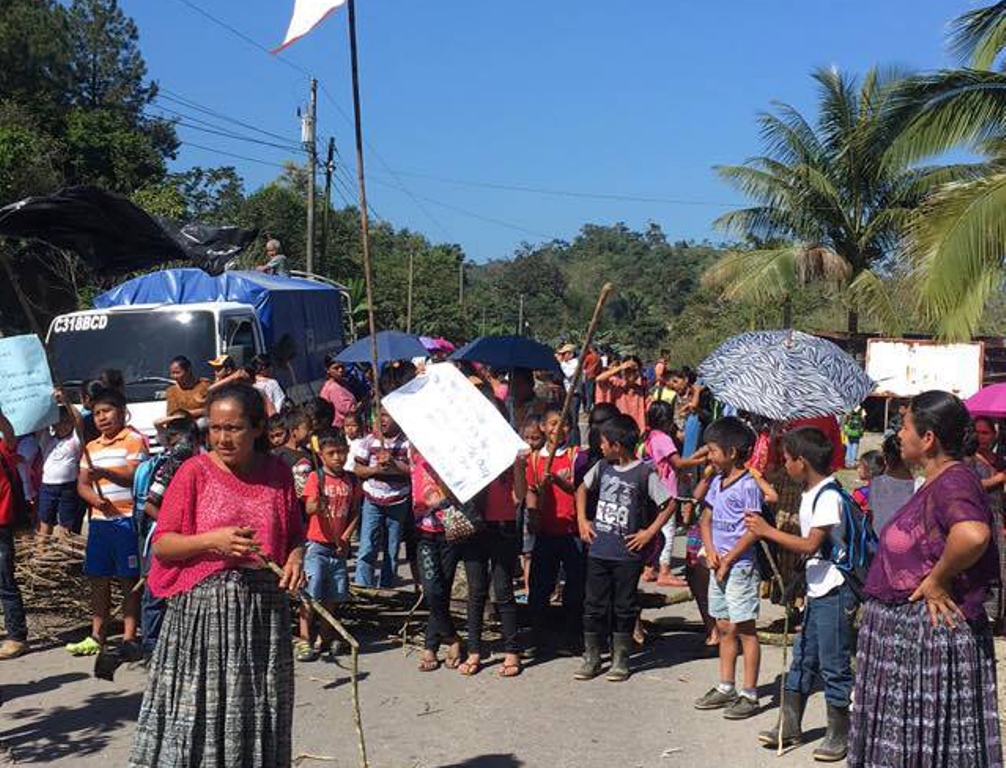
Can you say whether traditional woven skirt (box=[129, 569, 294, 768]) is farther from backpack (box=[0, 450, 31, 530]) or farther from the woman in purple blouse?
backpack (box=[0, 450, 31, 530])

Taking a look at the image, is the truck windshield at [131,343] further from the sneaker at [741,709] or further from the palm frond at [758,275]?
the palm frond at [758,275]

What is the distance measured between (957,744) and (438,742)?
266 cm

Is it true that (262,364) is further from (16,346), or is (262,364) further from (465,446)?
(465,446)

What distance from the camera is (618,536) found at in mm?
6820

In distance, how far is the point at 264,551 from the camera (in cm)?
410

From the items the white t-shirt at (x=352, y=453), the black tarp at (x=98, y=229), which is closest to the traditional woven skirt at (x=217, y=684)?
the white t-shirt at (x=352, y=453)

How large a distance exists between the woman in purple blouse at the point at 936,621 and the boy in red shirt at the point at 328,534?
12.0 ft

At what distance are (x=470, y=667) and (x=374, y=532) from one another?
1.85 metres

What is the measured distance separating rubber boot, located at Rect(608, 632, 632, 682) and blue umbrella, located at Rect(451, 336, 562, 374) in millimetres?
3254

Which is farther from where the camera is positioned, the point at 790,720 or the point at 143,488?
the point at 143,488

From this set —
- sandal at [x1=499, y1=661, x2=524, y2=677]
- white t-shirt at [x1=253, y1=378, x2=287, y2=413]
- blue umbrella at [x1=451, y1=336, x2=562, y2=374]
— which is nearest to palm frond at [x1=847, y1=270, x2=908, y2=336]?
blue umbrella at [x1=451, y1=336, x2=562, y2=374]

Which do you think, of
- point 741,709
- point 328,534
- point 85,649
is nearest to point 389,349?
point 328,534

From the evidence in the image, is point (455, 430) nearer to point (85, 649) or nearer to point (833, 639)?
point (833, 639)

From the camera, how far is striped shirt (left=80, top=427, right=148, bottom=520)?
6773 mm
